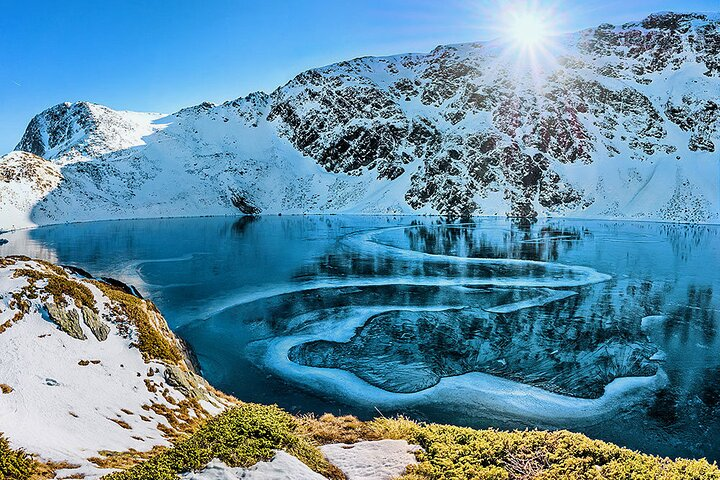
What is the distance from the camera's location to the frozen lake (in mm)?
17203

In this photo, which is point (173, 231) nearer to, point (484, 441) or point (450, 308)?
point (450, 308)

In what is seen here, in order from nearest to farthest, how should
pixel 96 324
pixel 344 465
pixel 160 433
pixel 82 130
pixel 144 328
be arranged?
pixel 344 465 < pixel 160 433 < pixel 96 324 < pixel 144 328 < pixel 82 130

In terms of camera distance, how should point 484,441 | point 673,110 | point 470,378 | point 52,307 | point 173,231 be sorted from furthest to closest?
1. point 673,110
2. point 173,231
3. point 470,378
4. point 52,307
5. point 484,441

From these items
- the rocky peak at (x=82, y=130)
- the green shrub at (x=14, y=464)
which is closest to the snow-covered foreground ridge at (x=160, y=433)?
the green shrub at (x=14, y=464)

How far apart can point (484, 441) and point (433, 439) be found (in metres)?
1.12

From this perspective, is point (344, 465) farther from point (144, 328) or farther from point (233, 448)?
point (144, 328)

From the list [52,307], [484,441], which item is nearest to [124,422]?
[52,307]

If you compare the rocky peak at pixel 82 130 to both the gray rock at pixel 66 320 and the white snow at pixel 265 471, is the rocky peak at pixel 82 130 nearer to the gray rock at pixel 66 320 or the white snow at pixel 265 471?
the gray rock at pixel 66 320

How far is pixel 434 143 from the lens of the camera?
148 meters

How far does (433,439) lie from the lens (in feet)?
32.5

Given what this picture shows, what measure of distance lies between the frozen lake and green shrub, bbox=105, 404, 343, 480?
8228 millimetres

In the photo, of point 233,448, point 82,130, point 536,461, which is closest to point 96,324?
point 233,448

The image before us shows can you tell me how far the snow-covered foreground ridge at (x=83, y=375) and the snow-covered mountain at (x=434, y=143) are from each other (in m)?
107

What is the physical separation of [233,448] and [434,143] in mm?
147146
